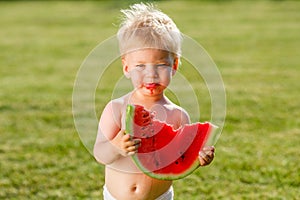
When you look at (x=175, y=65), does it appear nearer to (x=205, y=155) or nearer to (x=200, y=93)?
(x=205, y=155)

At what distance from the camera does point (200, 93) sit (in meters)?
7.08

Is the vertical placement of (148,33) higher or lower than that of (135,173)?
higher

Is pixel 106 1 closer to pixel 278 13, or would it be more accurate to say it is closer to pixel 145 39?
pixel 278 13

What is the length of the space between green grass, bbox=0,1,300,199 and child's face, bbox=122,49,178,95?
140cm

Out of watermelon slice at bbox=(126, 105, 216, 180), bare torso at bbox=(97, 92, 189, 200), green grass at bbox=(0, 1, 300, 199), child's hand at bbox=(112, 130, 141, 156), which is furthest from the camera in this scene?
green grass at bbox=(0, 1, 300, 199)

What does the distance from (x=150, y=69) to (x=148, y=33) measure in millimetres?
156

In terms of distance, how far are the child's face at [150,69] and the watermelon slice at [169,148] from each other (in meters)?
0.14

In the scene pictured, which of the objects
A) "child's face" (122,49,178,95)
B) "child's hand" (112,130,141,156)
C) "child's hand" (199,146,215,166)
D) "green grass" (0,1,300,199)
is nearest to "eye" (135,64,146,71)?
"child's face" (122,49,178,95)

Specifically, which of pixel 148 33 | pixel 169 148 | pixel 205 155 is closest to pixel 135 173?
pixel 169 148

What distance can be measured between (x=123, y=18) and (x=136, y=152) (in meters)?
0.62

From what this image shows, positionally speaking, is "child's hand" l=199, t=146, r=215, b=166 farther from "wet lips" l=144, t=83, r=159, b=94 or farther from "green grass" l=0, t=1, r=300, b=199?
"green grass" l=0, t=1, r=300, b=199

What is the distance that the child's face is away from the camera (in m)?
2.52

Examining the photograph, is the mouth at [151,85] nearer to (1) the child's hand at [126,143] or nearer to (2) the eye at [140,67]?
(2) the eye at [140,67]

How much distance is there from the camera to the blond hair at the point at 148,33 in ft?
8.27
